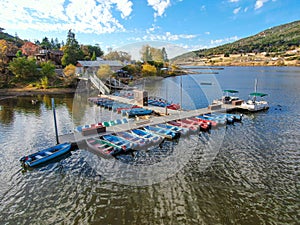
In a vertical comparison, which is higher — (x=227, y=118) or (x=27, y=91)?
(x=27, y=91)

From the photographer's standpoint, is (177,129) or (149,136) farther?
(177,129)

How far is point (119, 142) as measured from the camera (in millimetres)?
20188

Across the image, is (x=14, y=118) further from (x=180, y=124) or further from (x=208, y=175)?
(x=208, y=175)

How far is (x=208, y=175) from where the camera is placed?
15.3 m

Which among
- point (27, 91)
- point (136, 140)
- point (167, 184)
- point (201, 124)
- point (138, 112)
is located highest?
point (27, 91)

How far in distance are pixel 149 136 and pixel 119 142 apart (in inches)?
141

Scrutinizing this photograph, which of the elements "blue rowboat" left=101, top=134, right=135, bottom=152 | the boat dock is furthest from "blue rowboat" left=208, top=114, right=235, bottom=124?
"blue rowboat" left=101, top=134, right=135, bottom=152

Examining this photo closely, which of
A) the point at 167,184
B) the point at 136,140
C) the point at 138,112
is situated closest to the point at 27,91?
the point at 138,112

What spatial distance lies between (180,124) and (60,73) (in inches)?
2291

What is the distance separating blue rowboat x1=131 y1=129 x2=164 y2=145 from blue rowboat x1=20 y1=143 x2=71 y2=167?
7.46m

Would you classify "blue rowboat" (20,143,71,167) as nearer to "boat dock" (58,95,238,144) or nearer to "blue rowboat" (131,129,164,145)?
"boat dock" (58,95,238,144)

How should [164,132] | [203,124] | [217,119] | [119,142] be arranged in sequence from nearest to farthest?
[119,142]
[164,132]
[203,124]
[217,119]

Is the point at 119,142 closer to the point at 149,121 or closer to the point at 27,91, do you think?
the point at 149,121

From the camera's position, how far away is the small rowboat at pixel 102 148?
1836 centimetres
